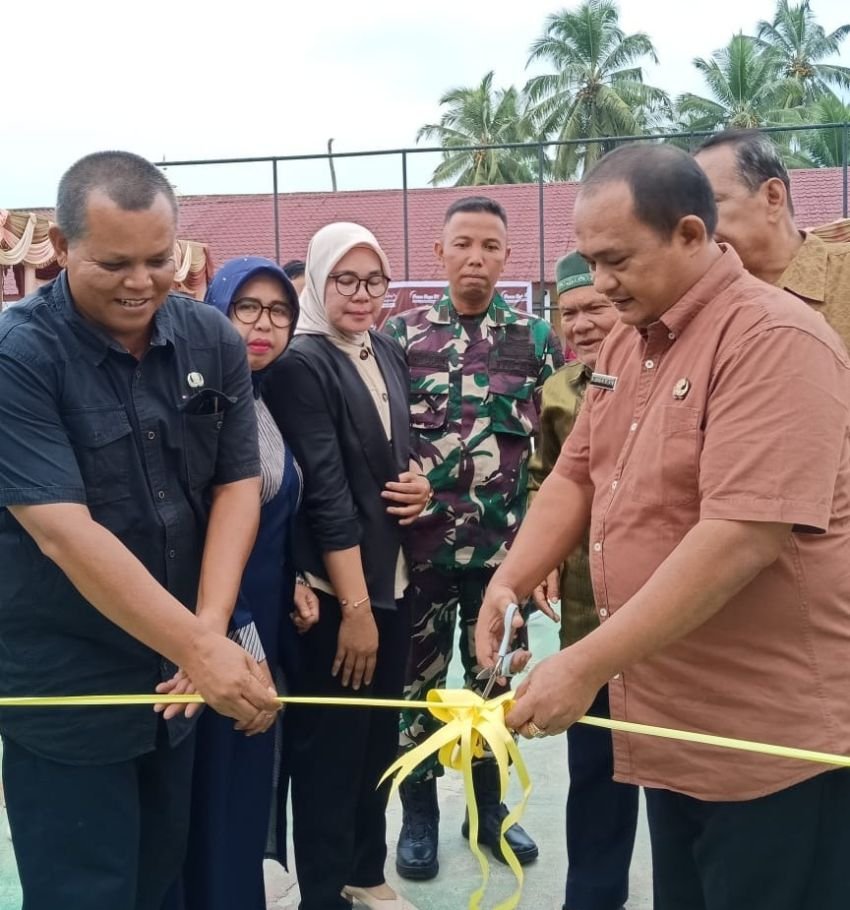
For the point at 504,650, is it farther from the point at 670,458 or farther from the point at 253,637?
the point at 253,637

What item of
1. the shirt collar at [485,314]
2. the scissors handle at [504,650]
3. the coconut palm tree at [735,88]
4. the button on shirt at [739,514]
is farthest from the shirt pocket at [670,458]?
the coconut palm tree at [735,88]

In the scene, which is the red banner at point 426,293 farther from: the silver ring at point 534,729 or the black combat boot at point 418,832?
the silver ring at point 534,729

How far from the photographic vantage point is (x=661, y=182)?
1.69 metres

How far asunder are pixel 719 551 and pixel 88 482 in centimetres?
123

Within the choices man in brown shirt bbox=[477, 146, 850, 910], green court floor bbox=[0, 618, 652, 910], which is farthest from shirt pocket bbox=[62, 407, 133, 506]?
green court floor bbox=[0, 618, 652, 910]

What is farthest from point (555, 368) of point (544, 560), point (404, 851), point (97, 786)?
point (97, 786)

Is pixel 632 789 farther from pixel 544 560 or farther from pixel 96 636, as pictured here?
pixel 96 636

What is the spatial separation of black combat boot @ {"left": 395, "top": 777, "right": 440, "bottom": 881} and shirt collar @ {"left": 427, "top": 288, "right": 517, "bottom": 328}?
5.11ft

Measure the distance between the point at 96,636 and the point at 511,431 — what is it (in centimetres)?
157

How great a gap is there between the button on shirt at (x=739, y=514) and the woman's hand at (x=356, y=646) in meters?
0.97

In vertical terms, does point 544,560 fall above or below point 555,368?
below

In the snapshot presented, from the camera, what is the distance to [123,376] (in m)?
2.05

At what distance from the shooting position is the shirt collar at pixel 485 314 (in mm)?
3273

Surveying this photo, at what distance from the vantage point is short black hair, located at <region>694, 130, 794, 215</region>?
2604mm
